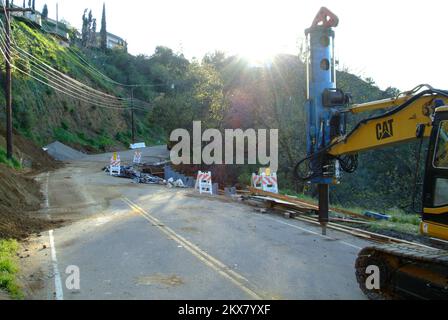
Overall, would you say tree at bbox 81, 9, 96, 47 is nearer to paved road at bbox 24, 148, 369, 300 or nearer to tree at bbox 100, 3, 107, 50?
tree at bbox 100, 3, 107, 50

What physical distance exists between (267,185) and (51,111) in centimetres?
4271

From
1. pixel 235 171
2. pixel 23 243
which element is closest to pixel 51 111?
pixel 235 171

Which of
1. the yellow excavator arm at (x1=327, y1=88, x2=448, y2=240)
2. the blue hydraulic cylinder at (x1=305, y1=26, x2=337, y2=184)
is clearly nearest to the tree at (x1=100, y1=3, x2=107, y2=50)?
A: the blue hydraulic cylinder at (x1=305, y1=26, x2=337, y2=184)

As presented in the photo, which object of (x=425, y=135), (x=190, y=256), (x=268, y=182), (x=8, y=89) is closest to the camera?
(x=425, y=135)

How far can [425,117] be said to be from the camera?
23.4 ft

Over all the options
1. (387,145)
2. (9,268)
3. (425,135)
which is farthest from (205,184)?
Answer: (425,135)

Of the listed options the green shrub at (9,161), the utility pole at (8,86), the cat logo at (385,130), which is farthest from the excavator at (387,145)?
the utility pole at (8,86)

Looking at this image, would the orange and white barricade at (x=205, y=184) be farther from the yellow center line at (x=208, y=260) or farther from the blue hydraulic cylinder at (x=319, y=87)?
the blue hydraulic cylinder at (x=319, y=87)

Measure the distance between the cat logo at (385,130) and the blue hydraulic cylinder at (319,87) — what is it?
2.01 meters

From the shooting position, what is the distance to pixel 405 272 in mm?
6270

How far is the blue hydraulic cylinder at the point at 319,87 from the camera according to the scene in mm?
10156

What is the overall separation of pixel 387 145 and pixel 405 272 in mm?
2579

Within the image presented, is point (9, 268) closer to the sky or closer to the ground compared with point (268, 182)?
closer to the ground

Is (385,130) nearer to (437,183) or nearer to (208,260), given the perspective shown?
(437,183)
